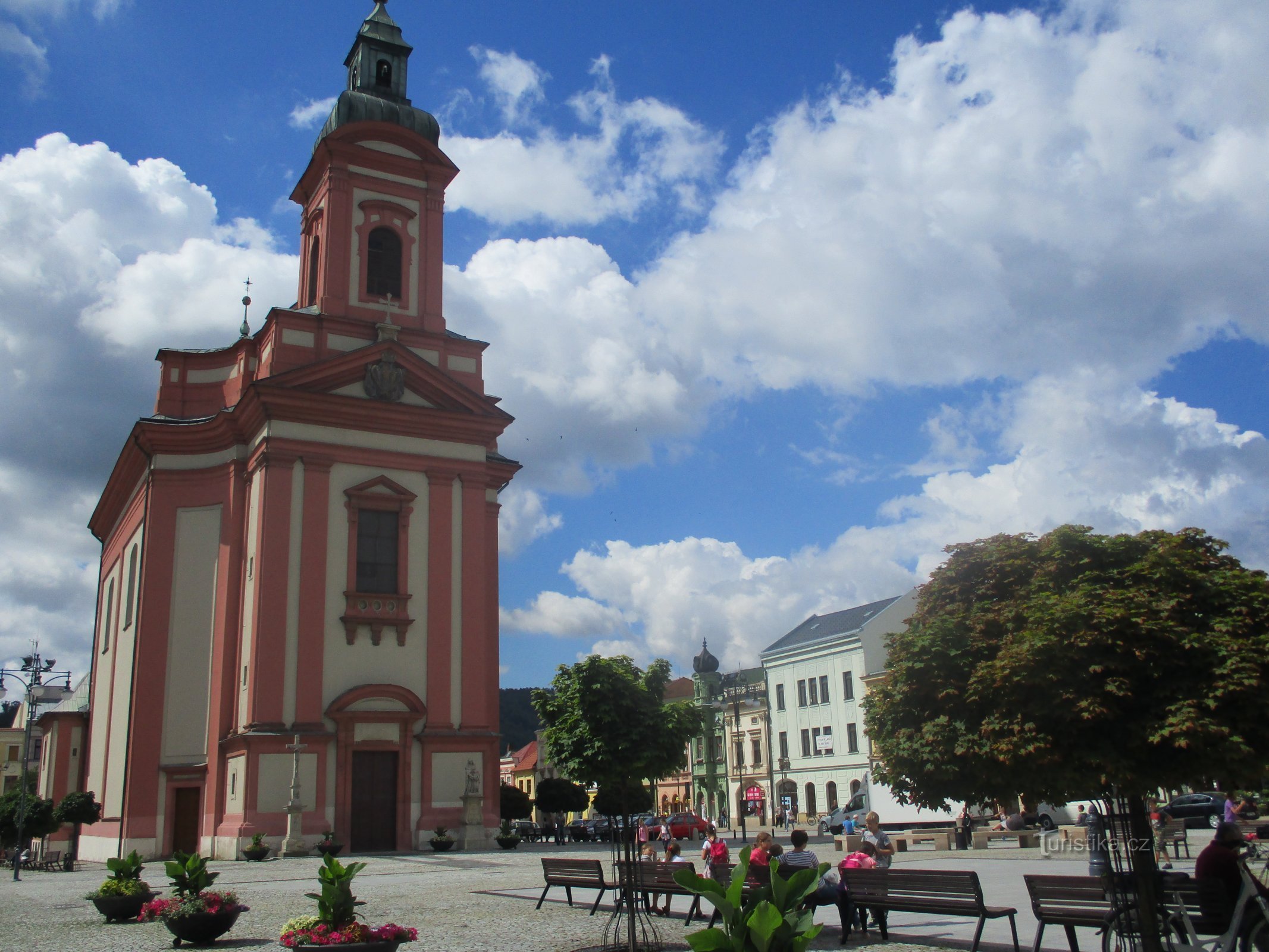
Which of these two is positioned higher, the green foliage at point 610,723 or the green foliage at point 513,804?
the green foliage at point 610,723

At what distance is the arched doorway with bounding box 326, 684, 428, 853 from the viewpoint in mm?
30156

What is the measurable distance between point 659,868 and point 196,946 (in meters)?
5.84

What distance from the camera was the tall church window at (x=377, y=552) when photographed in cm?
3244

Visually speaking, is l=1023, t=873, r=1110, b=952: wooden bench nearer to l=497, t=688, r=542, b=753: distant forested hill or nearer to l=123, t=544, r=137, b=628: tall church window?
l=123, t=544, r=137, b=628: tall church window

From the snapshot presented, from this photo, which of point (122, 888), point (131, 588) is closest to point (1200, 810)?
point (122, 888)

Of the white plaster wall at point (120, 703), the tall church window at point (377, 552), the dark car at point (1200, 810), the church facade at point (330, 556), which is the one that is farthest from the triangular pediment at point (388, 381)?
the dark car at point (1200, 810)

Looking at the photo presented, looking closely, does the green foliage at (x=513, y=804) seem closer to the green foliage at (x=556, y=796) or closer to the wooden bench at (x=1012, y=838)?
the green foliage at (x=556, y=796)

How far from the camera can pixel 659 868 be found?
14.9 meters

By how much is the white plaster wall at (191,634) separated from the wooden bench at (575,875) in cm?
2045

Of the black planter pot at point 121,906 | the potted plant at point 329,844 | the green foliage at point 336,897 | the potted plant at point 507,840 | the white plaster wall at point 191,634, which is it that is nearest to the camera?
the green foliage at point 336,897

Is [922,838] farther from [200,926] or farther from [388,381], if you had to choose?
[200,926]

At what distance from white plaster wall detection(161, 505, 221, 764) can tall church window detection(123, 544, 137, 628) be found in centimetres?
372

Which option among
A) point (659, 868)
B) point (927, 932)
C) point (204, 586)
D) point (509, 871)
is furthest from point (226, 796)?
point (927, 932)

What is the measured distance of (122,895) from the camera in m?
15.8
